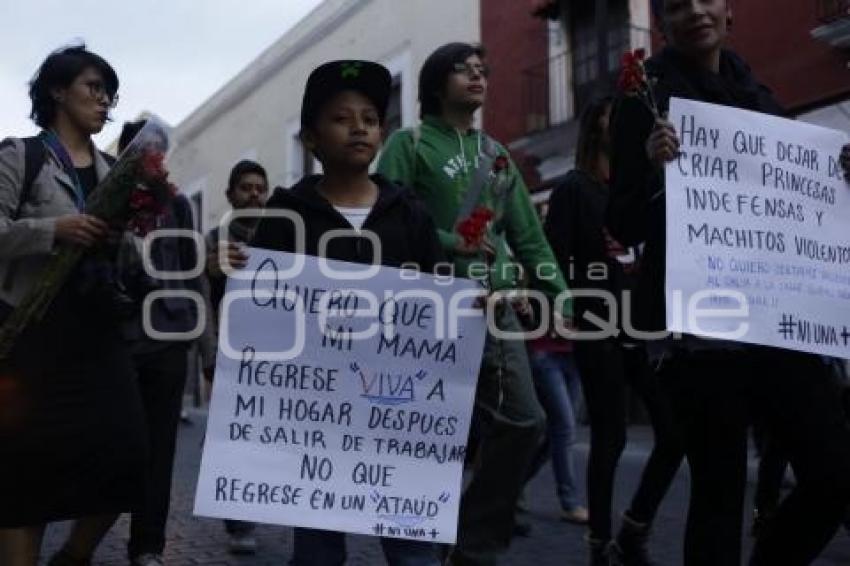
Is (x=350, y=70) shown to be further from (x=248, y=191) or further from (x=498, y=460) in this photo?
(x=248, y=191)

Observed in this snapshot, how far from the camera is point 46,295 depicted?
2.71 m

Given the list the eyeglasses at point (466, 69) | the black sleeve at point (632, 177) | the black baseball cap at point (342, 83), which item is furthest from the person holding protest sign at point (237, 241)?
the black sleeve at point (632, 177)

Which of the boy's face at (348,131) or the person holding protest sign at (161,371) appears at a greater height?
the boy's face at (348,131)

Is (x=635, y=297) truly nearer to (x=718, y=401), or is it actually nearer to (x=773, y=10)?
(x=718, y=401)

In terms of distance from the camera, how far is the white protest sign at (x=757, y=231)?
2453 millimetres

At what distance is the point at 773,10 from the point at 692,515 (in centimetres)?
961

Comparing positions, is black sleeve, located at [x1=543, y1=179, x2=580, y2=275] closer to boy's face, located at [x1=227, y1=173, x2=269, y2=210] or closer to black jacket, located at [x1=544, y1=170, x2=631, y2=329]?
black jacket, located at [x1=544, y1=170, x2=631, y2=329]

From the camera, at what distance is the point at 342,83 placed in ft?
9.19

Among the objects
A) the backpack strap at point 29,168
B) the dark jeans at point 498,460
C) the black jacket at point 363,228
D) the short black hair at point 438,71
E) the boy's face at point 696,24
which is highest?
the short black hair at point 438,71

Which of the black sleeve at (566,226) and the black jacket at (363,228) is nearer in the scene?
the black jacket at (363,228)

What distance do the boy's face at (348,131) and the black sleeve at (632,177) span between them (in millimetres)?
657

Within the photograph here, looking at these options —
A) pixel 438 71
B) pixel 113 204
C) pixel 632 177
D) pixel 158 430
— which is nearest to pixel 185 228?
pixel 158 430

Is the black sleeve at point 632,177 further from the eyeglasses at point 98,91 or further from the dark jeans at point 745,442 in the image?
the eyeglasses at point 98,91

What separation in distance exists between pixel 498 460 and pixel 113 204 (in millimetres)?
1382
